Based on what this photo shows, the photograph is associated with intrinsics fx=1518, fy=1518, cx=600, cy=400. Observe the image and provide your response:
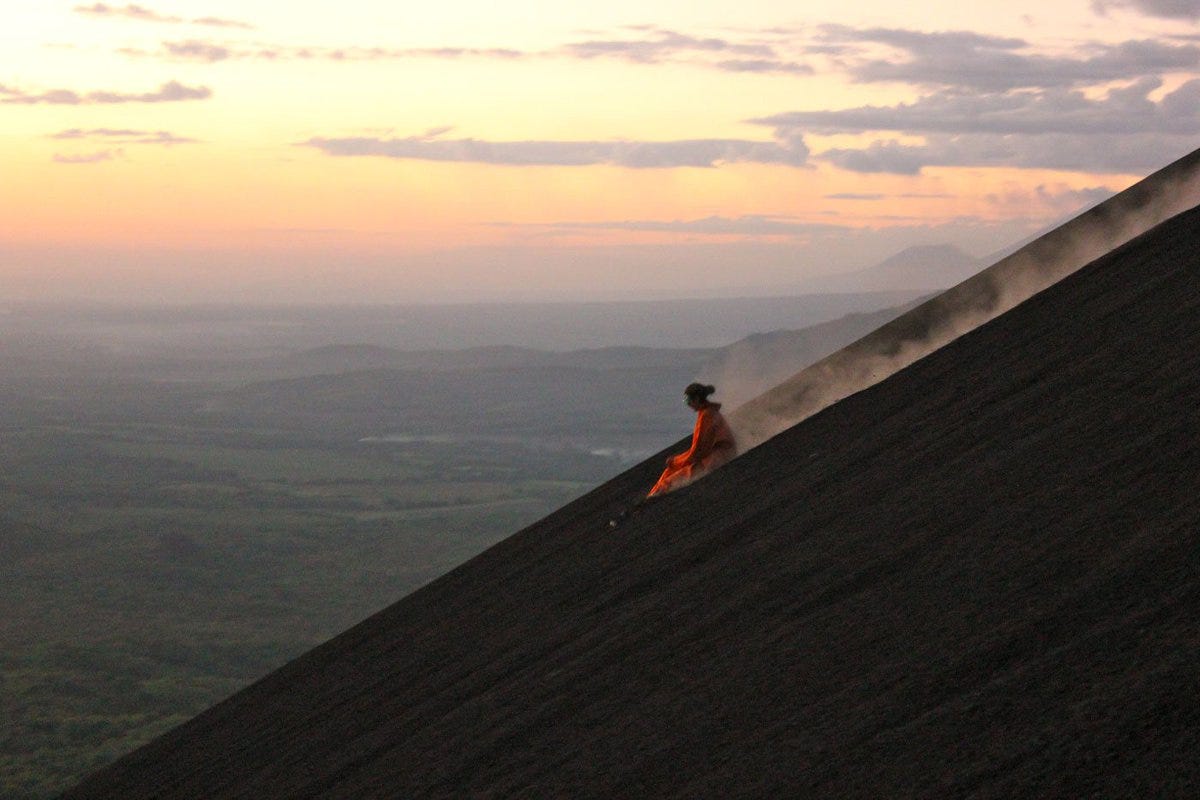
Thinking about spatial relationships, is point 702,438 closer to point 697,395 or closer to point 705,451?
point 705,451

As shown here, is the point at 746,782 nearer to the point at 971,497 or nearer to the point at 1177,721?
the point at 1177,721

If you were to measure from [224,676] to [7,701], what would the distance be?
19534 millimetres

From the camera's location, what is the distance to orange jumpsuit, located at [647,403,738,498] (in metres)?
15.5

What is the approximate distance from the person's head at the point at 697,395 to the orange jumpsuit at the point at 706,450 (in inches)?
15.5

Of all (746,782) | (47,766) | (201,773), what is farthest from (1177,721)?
(47,766)

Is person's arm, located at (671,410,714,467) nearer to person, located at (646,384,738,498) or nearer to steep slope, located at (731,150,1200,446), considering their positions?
person, located at (646,384,738,498)

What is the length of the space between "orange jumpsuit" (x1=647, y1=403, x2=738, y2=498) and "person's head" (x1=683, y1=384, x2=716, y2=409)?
39cm

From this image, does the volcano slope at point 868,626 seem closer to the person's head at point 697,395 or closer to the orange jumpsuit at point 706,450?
the orange jumpsuit at point 706,450

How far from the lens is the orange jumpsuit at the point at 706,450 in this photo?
1549 centimetres

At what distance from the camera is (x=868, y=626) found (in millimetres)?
8375

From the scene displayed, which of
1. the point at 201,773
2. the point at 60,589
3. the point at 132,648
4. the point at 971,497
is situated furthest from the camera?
the point at 60,589

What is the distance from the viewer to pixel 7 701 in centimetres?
14012

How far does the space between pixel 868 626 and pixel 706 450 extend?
7274 mm

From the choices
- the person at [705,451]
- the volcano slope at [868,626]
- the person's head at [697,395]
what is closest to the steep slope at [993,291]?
the volcano slope at [868,626]
